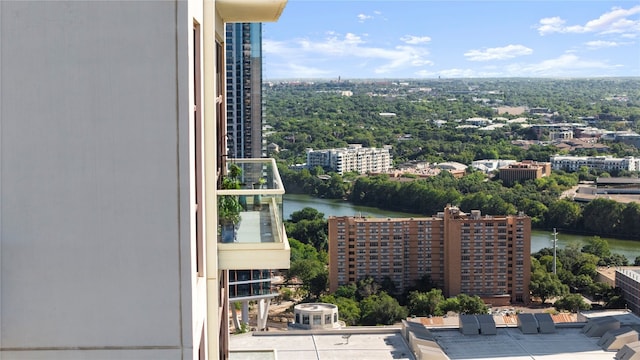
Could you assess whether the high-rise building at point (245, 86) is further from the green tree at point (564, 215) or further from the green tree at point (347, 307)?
the green tree at point (564, 215)

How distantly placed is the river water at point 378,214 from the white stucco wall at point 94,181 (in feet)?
47.4

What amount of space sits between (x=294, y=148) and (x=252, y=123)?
16.2 m

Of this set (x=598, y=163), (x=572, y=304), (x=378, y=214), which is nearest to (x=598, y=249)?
(x=572, y=304)

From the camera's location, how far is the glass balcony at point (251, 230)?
4.35 ft

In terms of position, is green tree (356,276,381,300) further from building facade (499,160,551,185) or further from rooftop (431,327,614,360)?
building facade (499,160,551,185)

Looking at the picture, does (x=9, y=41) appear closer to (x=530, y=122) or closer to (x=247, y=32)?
(x=247, y=32)

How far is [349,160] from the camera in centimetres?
2705

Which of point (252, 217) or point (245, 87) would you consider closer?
point (252, 217)

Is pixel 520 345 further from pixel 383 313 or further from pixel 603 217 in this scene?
pixel 603 217

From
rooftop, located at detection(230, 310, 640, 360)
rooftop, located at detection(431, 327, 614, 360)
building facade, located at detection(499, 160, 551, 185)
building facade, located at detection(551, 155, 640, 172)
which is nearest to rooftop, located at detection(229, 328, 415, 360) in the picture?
rooftop, located at detection(230, 310, 640, 360)

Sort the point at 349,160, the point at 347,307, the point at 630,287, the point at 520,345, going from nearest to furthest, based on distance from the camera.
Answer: the point at 520,345, the point at 347,307, the point at 630,287, the point at 349,160

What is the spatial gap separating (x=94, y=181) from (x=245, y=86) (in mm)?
13460

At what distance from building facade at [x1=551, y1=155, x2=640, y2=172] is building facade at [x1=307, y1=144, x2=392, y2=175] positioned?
18.3 ft

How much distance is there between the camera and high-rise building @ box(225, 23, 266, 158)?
13794 millimetres
